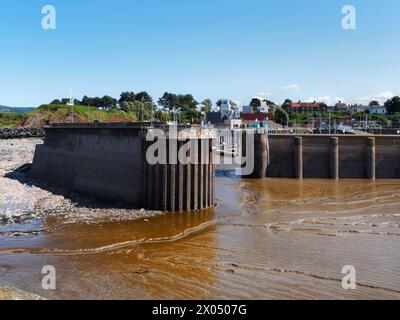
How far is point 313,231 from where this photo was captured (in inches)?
818

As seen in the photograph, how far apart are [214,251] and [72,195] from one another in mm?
16017

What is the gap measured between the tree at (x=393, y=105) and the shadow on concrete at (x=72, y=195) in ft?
424

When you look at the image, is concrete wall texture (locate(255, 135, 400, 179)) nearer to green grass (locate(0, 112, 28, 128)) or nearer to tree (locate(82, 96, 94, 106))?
green grass (locate(0, 112, 28, 128))

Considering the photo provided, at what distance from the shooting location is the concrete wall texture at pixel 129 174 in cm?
2419

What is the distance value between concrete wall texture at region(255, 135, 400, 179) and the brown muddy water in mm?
11883

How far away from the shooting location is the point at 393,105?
144 m

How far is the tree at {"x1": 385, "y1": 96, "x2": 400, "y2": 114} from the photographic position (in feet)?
466

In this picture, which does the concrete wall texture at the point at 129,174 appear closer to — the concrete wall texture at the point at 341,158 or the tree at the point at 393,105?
the concrete wall texture at the point at 341,158

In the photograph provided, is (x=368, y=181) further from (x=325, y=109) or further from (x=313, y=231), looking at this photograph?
(x=325, y=109)
